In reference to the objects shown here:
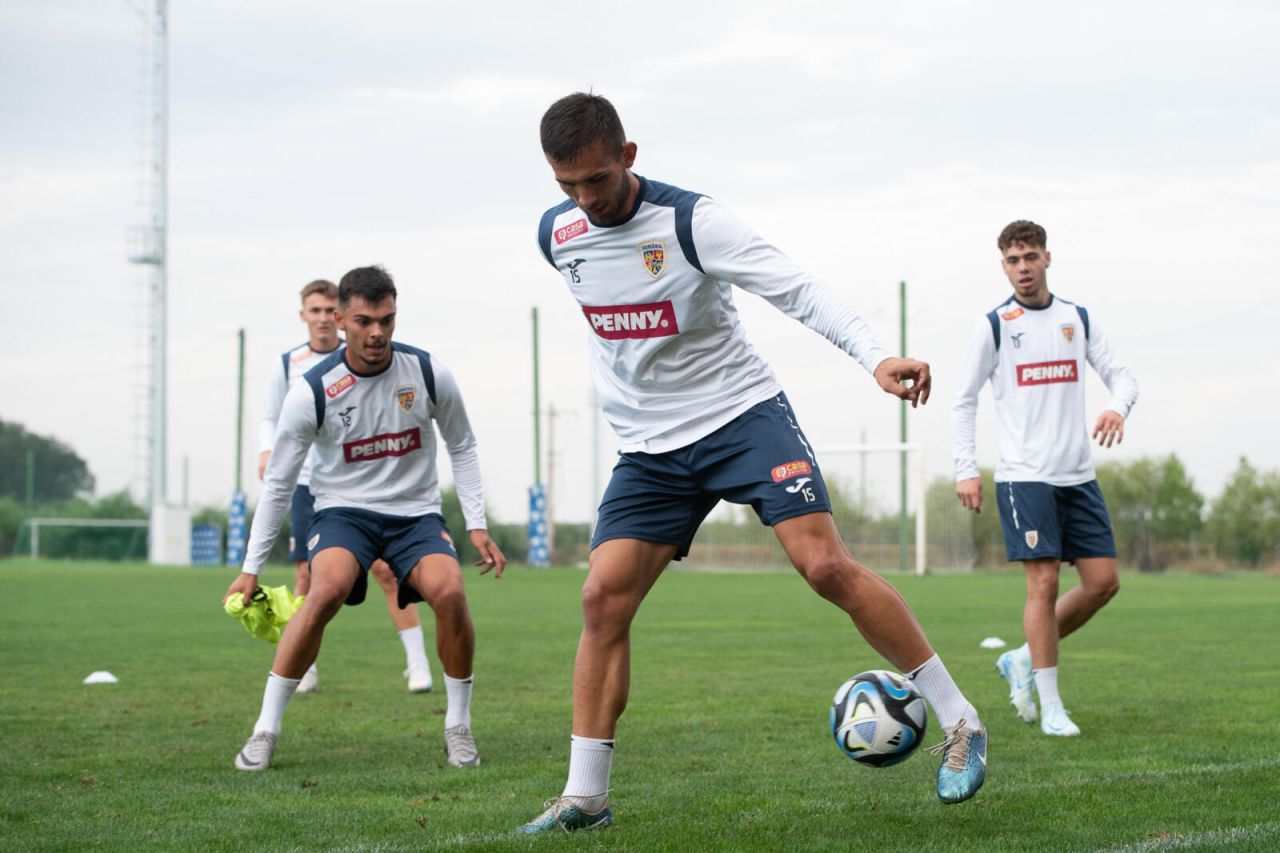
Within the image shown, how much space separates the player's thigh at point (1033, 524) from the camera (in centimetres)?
736

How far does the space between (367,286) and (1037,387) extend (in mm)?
3528

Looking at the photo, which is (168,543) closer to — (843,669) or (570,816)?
(843,669)

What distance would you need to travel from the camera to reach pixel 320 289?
30.3ft

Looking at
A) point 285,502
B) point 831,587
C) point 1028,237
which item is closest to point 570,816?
point 831,587

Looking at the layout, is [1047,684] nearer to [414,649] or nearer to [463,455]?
[463,455]

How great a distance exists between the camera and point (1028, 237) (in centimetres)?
754

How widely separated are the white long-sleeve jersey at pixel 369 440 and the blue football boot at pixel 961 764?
291 centimetres

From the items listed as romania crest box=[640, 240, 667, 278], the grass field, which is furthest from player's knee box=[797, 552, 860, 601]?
romania crest box=[640, 240, 667, 278]

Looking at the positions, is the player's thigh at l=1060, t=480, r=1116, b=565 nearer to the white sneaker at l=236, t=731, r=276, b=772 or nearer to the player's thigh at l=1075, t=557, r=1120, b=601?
the player's thigh at l=1075, t=557, r=1120, b=601

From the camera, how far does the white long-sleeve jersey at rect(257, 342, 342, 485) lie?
29.2 feet

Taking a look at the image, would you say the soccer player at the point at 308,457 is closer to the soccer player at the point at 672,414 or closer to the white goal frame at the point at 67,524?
the soccer player at the point at 672,414

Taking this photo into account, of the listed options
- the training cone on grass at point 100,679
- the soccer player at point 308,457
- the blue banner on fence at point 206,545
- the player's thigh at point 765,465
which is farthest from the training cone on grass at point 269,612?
the blue banner on fence at point 206,545

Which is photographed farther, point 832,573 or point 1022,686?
point 1022,686

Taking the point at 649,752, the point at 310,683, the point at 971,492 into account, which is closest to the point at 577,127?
the point at 649,752
